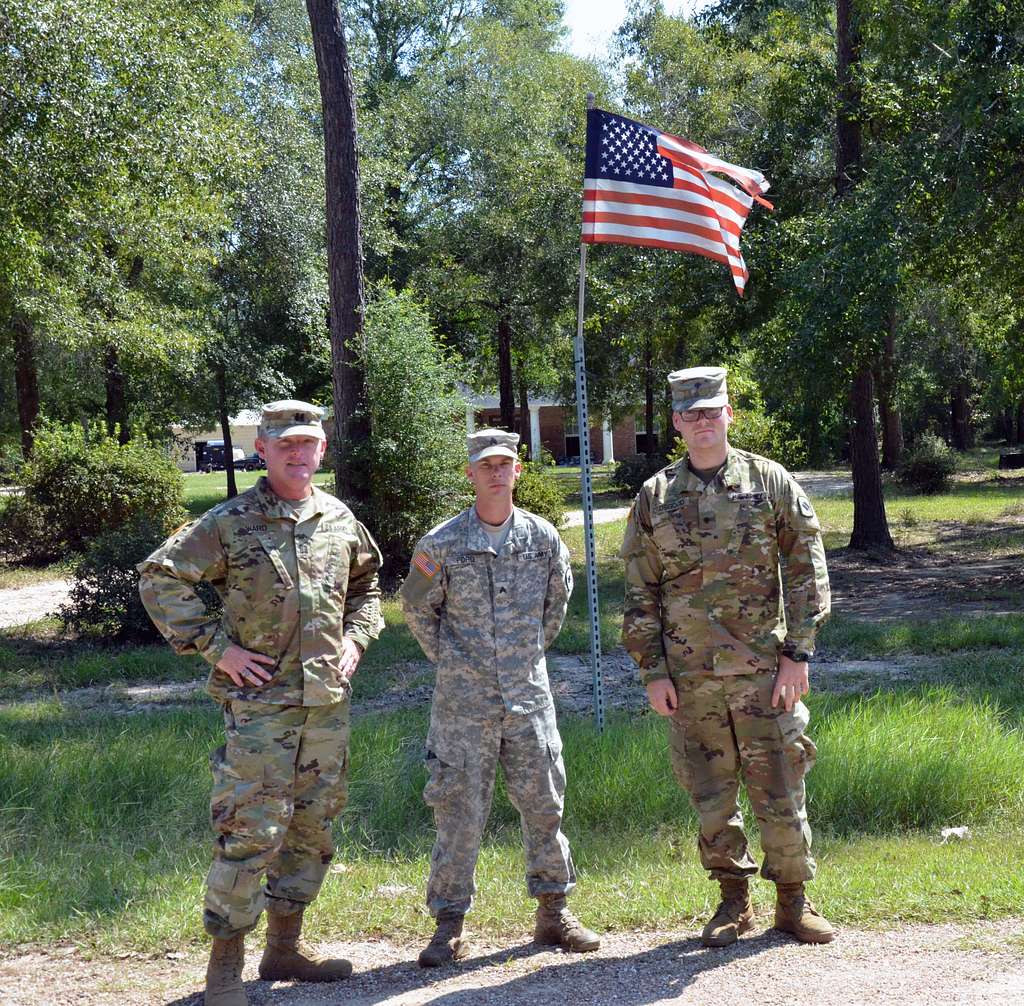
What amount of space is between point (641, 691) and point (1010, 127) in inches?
259

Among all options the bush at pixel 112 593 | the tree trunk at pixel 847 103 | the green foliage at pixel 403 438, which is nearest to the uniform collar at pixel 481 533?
the bush at pixel 112 593

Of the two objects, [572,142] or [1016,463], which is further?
[1016,463]

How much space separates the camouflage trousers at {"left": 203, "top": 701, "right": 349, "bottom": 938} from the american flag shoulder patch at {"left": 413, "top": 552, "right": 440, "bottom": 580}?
60 centimetres

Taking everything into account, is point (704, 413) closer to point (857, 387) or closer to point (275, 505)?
point (275, 505)

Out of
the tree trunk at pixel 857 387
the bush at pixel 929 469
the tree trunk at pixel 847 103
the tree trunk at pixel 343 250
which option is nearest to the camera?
the tree trunk at pixel 343 250

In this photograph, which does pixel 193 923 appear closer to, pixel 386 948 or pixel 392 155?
pixel 386 948

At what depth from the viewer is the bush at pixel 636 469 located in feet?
98.8

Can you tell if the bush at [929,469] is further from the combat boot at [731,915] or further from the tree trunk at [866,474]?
the combat boot at [731,915]

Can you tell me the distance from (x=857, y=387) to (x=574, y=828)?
12370mm

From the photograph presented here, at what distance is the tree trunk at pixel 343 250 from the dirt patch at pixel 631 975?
10.3 m

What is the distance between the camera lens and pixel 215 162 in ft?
46.5

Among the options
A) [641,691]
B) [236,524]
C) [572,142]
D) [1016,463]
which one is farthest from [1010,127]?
[1016,463]

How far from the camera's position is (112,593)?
11.9 metres

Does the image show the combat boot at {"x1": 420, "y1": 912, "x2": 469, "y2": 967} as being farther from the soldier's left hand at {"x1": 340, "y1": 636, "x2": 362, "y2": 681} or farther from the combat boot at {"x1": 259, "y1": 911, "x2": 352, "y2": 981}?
the soldier's left hand at {"x1": 340, "y1": 636, "x2": 362, "y2": 681}
